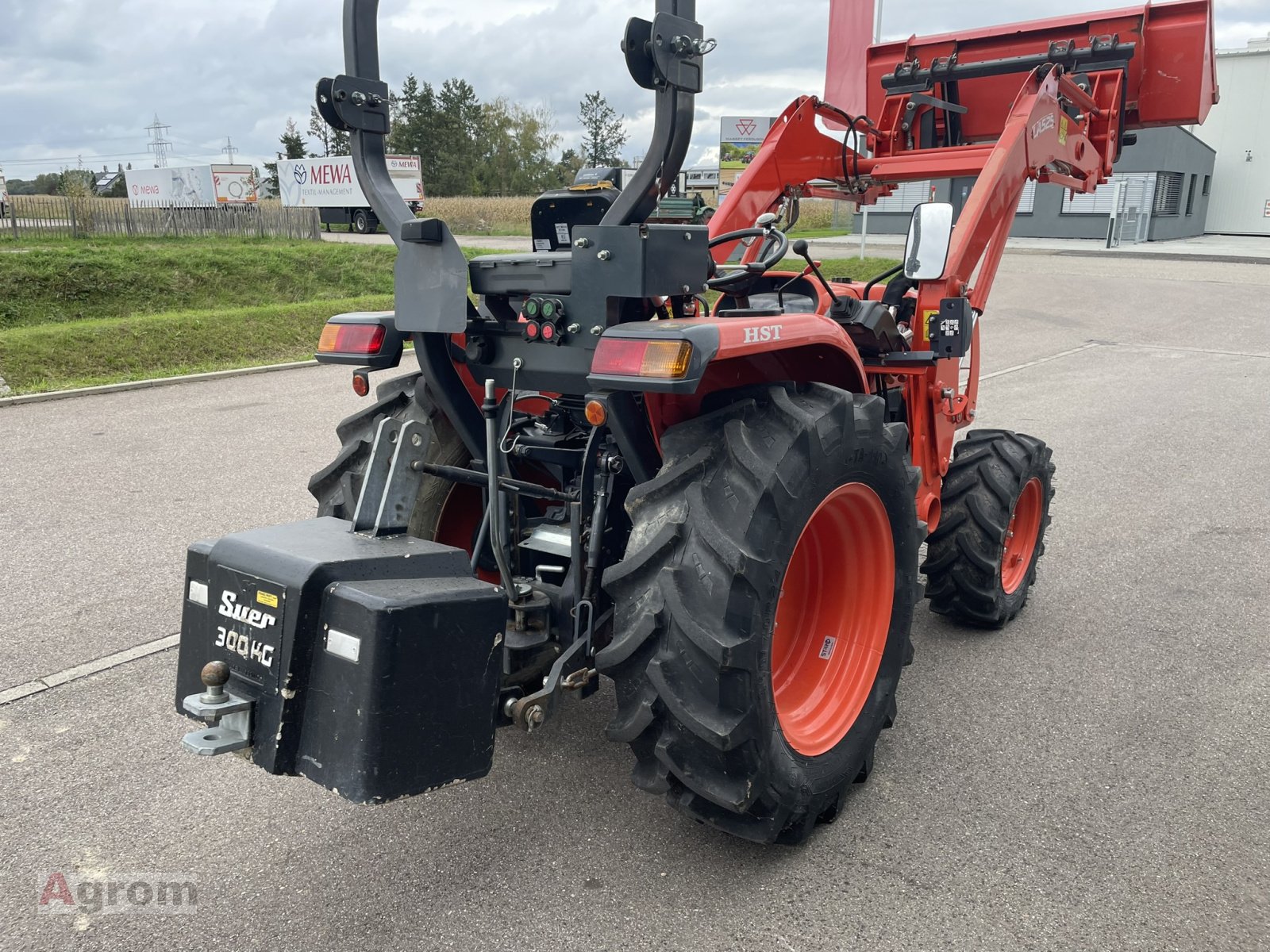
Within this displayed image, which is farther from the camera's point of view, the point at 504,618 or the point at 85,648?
the point at 85,648

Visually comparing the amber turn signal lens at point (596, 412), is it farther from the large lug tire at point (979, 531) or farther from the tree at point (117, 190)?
the tree at point (117, 190)

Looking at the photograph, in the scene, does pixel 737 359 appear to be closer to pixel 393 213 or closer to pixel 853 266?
pixel 393 213

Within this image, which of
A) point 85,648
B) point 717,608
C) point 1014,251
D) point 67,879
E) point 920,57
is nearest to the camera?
point 717,608

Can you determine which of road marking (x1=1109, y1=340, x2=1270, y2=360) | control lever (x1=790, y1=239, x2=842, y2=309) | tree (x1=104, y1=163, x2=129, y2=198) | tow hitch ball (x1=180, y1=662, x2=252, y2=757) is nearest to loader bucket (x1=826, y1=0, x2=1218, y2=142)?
control lever (x1=790, y1=239, x2=842, y2=309)

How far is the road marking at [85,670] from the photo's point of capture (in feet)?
12.5

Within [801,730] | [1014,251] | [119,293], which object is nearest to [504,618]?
[801,730]

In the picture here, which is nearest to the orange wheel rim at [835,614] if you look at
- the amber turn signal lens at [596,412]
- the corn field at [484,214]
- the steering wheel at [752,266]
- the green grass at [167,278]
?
the steering wheel at [752,266]

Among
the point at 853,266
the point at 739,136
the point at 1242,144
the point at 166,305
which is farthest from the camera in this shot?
the point at 1242,144

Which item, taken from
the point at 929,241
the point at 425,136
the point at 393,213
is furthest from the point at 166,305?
the point at 425,136

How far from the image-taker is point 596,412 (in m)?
2.57

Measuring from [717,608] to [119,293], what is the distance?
1507cm

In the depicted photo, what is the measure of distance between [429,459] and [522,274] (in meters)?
0.72

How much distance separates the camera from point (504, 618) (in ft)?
8.11

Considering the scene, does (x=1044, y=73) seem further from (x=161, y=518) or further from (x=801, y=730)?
(x=161, y=518)
